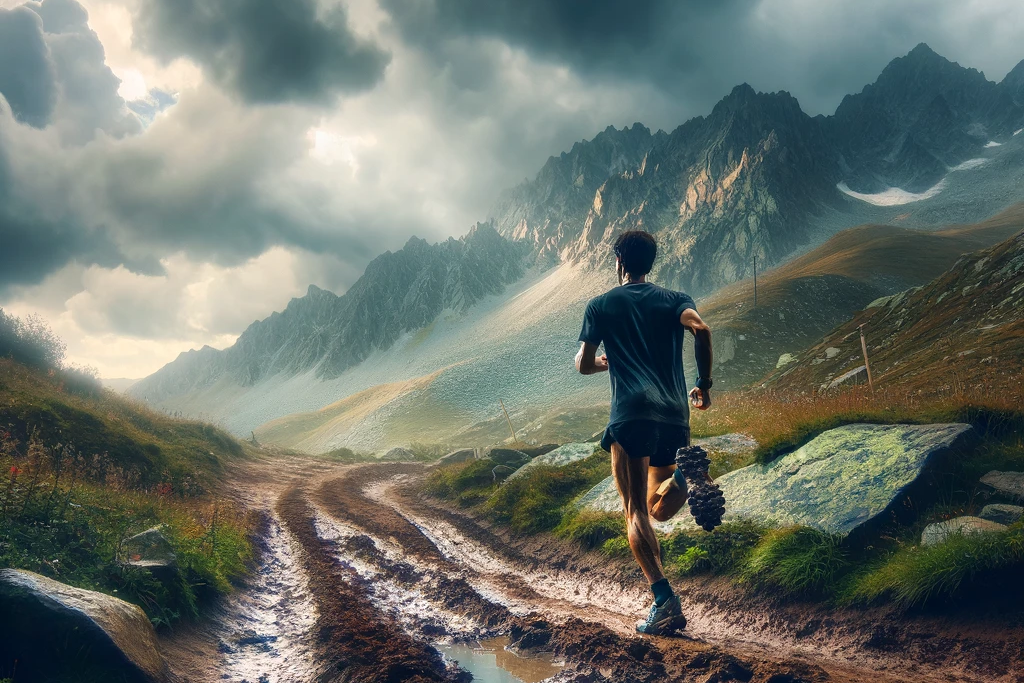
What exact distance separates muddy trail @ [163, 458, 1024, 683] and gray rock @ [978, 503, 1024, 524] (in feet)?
4.13

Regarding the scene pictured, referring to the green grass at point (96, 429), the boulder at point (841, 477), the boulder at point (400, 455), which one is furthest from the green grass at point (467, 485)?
the boulder at point (400, 455)

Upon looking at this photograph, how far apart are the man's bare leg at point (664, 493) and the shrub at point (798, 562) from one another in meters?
2.19

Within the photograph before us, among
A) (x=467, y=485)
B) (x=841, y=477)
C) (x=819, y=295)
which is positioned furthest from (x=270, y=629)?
(x=819, y=295)

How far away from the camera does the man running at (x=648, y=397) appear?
4.35 m

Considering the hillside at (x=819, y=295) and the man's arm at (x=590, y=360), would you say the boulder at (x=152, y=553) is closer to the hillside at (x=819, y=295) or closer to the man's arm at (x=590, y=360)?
the man's arm at (x=590, y=360)

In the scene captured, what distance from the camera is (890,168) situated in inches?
6826

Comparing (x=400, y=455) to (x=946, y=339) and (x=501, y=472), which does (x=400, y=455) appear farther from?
(x=946, y=339)

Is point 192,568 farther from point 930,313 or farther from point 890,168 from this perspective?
point 890,168

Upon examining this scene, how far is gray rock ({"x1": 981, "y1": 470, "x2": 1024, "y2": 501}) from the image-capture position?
537 centimetres

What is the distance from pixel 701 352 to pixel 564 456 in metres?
10.2

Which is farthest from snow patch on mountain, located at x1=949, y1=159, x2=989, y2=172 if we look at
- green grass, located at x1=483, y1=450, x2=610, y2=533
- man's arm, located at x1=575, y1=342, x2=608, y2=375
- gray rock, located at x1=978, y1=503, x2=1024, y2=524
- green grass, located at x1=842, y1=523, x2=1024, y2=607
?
man's arm, located at x1=575, y1=342, x2=608, y2=375

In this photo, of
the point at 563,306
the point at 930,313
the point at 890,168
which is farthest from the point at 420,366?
the point at 890,168

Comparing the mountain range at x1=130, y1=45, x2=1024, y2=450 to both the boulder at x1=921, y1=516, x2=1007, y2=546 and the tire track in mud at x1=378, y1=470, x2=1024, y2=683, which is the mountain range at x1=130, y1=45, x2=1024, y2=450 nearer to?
the tire track in mud at x1=378, y1=470, x2=1024, y2=683

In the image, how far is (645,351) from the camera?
14.6 ft
